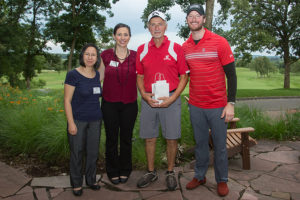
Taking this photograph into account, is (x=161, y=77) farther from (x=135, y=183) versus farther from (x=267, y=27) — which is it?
(x=267, y=27)

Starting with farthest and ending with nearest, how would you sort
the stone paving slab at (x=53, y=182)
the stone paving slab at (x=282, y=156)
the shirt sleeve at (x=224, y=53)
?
1. the stone paving slab at (x=282, y=156)
2. the stone paving slab at (x=53, y=182)
3. the shirt sleeve at (x=224, y=53)

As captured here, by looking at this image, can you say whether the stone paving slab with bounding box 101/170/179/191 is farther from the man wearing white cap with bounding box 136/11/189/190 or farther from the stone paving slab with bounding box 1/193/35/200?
the stone paving slab with bounding box 1/193/35/200

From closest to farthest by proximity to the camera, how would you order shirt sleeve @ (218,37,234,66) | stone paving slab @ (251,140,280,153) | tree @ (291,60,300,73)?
shirt sleeve @ (218,37,234,66)
stone paving slab @ (251,140,280,153)
tree @ (291,60,300,73)

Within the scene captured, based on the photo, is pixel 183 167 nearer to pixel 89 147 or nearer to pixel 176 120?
pixel 176 120

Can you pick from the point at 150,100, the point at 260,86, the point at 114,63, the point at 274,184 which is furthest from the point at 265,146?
the point at 260,86

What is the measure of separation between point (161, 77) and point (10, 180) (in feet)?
8.78

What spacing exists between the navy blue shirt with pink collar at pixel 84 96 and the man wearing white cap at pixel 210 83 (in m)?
1.21

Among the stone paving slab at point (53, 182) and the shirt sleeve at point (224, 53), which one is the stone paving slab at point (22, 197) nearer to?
the stone paving slab at point (53, 182)

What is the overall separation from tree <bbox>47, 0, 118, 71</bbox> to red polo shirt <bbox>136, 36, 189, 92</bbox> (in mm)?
24848

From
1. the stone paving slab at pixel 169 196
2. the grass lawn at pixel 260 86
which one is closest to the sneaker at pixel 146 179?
the stone paving slab at pixel 169 196

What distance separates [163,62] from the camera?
133 inches

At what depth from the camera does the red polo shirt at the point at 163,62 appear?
3359mm

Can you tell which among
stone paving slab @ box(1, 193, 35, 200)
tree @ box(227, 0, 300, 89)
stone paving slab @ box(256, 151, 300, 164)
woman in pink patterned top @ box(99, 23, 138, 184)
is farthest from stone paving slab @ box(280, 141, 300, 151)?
tree @ box(227, 0, 300, 89)

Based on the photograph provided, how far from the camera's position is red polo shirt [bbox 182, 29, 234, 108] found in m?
3.15
